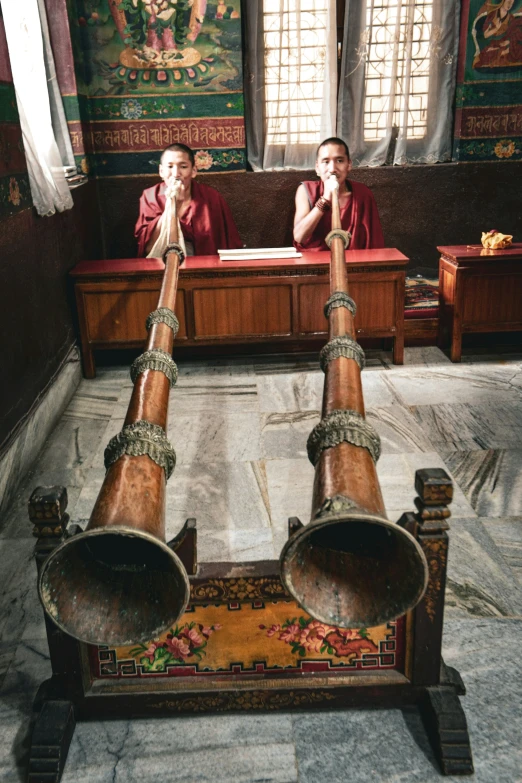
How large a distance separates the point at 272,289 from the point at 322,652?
3112 mm

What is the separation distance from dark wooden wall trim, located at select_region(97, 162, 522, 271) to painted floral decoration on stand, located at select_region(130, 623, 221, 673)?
4.71 meters

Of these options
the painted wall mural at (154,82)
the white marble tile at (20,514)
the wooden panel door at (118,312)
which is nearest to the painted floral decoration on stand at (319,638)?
the white marble tile at (20,514)

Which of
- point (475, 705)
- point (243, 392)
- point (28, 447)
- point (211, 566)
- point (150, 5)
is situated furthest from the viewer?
point (150, 5)

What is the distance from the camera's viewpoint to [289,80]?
18.4 feet

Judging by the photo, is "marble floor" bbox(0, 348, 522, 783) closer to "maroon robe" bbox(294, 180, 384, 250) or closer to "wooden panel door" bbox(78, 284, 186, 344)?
"wooden panel door" bbox(78, 284, 186, 344)

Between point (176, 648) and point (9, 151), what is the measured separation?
8.74ft

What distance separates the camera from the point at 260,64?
5582 mm

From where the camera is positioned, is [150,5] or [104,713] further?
[150,5]

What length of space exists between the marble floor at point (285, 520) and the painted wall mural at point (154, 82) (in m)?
2.01

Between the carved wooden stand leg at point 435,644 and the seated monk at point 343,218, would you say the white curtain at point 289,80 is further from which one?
the carved wooden stand leg at point 435,644

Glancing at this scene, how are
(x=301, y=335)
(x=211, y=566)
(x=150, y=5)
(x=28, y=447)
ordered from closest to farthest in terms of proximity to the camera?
1. (x=211, y=566)
2. (x=28, y=447)
3. (x=301, y=335)
4. (x=150, y=5)

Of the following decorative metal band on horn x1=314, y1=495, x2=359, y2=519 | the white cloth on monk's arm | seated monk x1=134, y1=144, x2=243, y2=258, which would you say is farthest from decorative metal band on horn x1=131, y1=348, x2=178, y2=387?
seated monk x1=134, y1=144, x2=243, y2=258

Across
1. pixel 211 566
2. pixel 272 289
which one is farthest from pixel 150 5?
pixel 211 566

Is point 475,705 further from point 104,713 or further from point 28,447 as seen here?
point 28,447
